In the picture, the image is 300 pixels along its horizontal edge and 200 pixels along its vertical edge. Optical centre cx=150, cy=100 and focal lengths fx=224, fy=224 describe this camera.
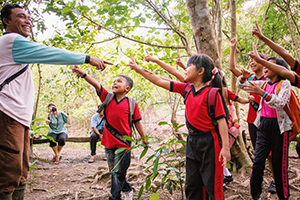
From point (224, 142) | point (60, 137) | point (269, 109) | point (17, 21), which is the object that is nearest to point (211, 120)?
point (224, 142)

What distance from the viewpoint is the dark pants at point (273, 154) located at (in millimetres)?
2580

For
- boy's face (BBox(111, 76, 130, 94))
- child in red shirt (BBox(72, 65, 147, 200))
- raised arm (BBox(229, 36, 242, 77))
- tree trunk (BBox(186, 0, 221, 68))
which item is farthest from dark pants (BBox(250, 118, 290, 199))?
boy's face (BBox(111, 76, 130, 94))

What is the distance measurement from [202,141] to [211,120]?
0.21 meters

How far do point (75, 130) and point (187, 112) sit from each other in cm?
1567

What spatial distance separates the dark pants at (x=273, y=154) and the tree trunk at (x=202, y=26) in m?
1.26

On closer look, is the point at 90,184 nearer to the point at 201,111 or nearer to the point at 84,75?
the point at 84,75

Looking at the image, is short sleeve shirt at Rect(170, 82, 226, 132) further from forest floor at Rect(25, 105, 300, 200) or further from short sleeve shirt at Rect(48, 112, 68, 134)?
short sleeve shirt at Rect(48, 112, 68, 134)

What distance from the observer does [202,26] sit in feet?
10.3

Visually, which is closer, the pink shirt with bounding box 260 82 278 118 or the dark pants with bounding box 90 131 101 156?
the pink shirt with bounding box 260 82 278 118

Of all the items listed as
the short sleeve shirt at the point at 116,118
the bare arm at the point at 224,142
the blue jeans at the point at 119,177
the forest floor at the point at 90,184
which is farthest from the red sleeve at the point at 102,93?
the bare arm at the point at 224,142

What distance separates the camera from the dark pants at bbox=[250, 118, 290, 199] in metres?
2.58

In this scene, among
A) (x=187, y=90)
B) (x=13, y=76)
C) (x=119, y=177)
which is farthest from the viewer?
(x=119, y=177)

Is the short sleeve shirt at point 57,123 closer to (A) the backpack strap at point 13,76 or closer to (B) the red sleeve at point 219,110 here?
(A) the backpack strap at point 13,76

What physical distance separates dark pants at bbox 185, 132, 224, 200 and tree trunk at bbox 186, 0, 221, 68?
64.3 inches
